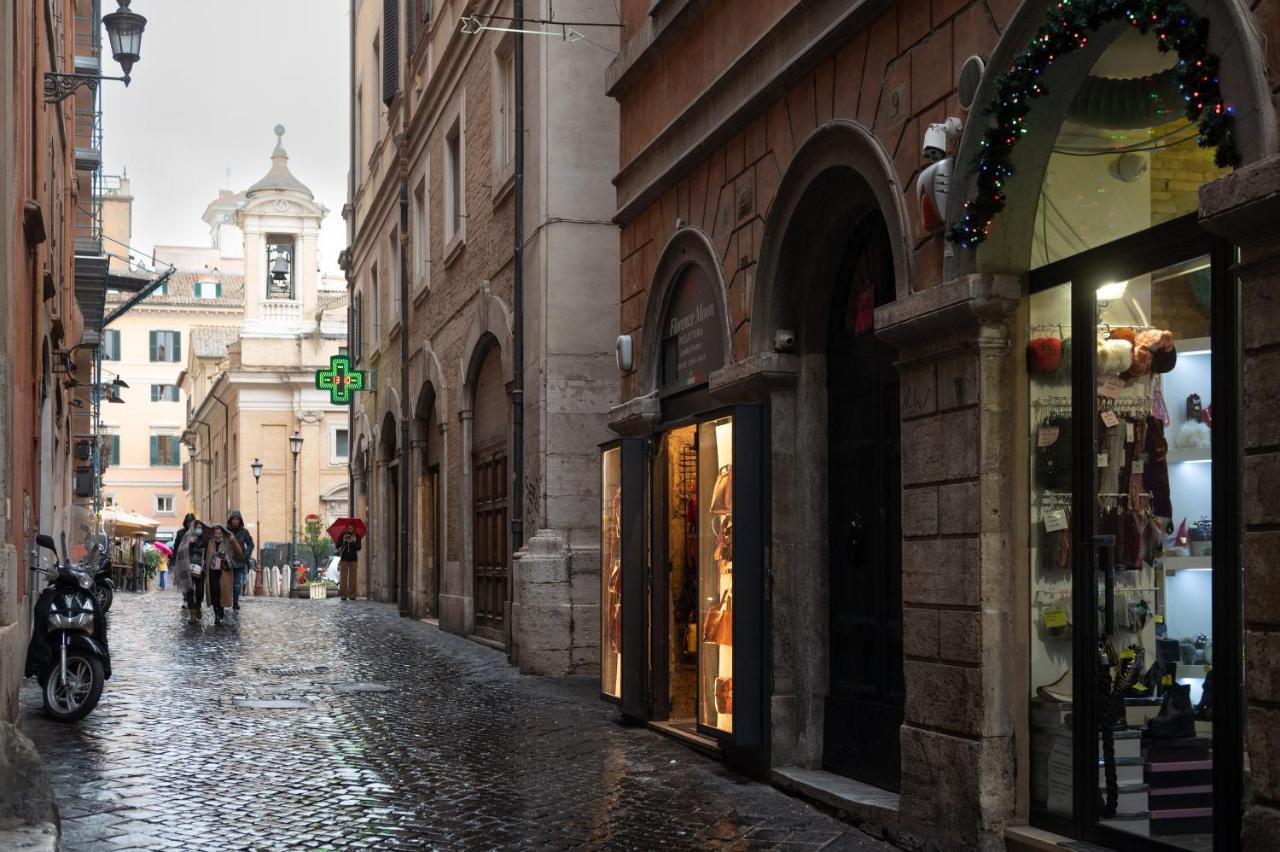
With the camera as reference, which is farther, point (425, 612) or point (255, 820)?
point (425, 612)

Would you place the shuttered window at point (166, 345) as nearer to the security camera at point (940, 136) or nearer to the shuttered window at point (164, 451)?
the shuttered window at point (164, 451)

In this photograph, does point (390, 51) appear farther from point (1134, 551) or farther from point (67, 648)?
point (1134, 551)

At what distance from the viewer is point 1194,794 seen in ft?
18.9

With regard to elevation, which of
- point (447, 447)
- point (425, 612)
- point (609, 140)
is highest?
point (609, 140)

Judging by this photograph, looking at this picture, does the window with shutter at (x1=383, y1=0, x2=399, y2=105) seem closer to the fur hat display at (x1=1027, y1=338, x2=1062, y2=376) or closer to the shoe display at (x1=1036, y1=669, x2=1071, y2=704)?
the fur hat display at (x1=1027, y1=338, x2=1062, y2=376)

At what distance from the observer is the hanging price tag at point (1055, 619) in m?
6.79

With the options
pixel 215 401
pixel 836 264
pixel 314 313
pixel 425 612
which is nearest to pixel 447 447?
pixel 425 612

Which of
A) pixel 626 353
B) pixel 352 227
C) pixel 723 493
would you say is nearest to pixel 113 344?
pixel 352 227

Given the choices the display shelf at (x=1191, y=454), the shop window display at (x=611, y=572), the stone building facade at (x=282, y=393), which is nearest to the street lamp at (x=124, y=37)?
the shop window display at (x=611, y=572)

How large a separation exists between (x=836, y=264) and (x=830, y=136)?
0.84 metres

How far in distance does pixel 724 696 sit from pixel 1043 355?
3.65 metres

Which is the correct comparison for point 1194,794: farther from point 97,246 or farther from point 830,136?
point 97,246

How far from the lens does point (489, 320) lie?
19.1m

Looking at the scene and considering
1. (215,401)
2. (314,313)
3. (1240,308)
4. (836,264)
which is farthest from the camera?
(215,401)
